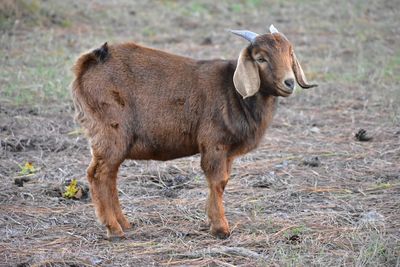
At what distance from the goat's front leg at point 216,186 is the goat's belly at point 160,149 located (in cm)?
20

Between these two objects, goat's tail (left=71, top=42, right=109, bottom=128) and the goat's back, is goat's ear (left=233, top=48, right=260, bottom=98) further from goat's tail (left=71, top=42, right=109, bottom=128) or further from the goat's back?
goat's tail (left=71, top=42, right=109, bottom=128)

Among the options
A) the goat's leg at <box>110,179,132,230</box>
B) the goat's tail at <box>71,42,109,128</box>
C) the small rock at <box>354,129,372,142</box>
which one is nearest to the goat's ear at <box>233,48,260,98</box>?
the goat's tail at <box>71,42,109,128</box>

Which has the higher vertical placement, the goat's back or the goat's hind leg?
the goat's back

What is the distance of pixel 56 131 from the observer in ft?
29.7

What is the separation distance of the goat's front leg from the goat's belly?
0.20 meters

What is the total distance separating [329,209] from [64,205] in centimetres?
239

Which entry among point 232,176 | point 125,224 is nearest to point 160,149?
point 125,224

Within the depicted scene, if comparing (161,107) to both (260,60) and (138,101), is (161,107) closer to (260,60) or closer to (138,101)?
(138,101)

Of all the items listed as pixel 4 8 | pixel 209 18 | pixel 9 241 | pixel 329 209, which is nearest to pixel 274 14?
pixel 209 18

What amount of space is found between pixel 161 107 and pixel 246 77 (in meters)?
0.74

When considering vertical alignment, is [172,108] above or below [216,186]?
above

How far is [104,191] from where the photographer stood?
6.19 meters

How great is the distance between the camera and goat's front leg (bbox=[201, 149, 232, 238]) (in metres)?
6.22

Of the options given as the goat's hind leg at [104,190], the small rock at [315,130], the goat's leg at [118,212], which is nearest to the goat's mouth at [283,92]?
the goat's hind leg at [104,190]
